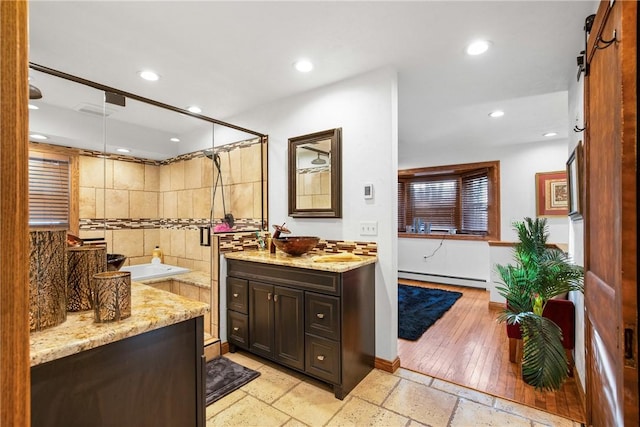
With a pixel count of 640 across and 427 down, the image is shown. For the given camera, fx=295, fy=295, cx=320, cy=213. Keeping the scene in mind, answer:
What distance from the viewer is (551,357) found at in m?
1.89

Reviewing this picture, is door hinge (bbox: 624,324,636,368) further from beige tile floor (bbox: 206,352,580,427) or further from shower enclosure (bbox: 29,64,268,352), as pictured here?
shower enclosure (bbox: 29,64,268,352)

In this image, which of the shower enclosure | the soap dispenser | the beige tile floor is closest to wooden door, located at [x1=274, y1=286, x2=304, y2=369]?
the beige tile floor

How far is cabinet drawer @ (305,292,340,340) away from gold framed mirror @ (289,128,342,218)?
81 cm

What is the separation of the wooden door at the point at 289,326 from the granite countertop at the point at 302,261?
0.21 m

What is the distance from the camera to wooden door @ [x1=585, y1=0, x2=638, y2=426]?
0.82 metres

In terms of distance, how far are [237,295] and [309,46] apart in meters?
2.10

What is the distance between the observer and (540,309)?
224cm

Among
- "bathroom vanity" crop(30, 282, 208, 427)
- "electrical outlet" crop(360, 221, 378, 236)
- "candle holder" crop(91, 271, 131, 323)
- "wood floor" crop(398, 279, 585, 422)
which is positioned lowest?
"wood floor" crop(398, 279, 585, 422)

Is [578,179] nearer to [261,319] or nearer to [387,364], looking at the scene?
[387,364]

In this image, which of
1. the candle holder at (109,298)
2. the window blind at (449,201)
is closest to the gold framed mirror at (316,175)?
the candle holder at (109,298)

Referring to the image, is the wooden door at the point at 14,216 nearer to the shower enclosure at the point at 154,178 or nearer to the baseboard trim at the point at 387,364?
the shower enclosure at the point at 154,178

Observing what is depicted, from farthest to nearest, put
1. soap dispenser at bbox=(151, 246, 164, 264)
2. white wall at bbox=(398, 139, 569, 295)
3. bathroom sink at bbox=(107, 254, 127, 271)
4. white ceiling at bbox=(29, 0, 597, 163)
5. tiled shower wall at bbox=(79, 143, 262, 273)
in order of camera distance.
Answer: white wall at bbox=(398, 139, 569, 295) → soap dispenser at bbox=(151, 246, 164, 264) → tiled shower wall at bbox=(79, 143, 262, 273) → white ceiling at bbox=(29, 0, 597, 163) → bathroom sink at bbox=(107, 254, 127, 271)

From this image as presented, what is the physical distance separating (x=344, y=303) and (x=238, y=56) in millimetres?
1976

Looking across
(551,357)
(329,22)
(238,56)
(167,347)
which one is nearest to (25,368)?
(167,347)
